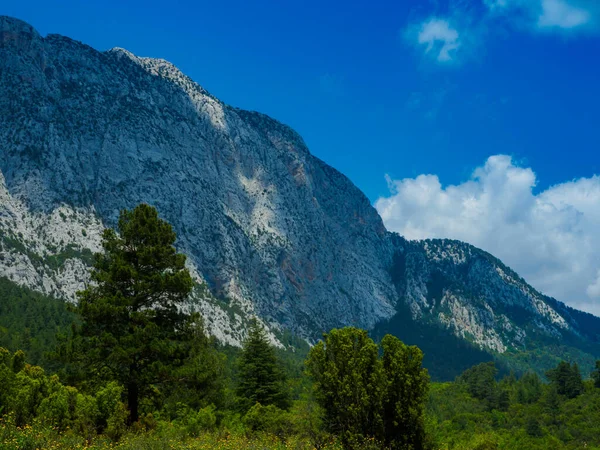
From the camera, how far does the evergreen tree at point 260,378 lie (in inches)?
1731

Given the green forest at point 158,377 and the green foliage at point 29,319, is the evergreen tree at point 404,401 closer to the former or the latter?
the green forest at point 158,377

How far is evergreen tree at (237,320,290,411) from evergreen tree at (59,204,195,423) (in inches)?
817

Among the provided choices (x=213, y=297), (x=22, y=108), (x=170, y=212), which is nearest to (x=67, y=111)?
(x=22, y=108)

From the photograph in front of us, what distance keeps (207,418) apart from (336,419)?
1053 cm

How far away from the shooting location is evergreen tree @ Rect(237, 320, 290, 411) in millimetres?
43969

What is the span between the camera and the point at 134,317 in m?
23.3

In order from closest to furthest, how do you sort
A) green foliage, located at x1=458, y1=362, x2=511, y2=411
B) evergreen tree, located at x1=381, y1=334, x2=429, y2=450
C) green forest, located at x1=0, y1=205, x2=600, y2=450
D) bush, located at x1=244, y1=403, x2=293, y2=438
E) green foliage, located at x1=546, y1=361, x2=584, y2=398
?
green forest, located at x1=0, y1=205, x2=600, y2=450 → evergreen tree, located at x1=381, y1=334, x2=429, y2=450 → bush, located at x1=244, y1=403, x2=293, y2=438 → green foliage, located at x1=546, y1=361, x2=584, y2=398 → green foliage, located at x1=458, y1=362, x2=511, y2=411

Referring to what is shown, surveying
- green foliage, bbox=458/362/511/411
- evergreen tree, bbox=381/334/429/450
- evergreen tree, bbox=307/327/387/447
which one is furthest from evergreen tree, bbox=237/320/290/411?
green foliage, bbox=458/362/511/411

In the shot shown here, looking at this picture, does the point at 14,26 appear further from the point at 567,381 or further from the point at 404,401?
the point at 404,401

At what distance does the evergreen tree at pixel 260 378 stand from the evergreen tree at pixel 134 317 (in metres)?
20.7

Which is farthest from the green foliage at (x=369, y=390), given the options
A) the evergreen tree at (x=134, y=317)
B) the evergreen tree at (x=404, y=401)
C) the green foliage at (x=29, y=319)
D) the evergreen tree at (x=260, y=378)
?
the green foliage at (x=29, y=319)

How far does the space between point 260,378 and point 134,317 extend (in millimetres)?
24735

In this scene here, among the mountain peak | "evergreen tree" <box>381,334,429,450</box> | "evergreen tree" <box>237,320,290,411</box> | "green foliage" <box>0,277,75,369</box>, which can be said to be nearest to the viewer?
"evergreen tree" <box>381,334,429,450</box>

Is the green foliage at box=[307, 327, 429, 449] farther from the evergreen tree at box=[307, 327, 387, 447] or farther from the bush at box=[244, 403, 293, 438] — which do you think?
the bush at box=[244, 403, 293, 438]
